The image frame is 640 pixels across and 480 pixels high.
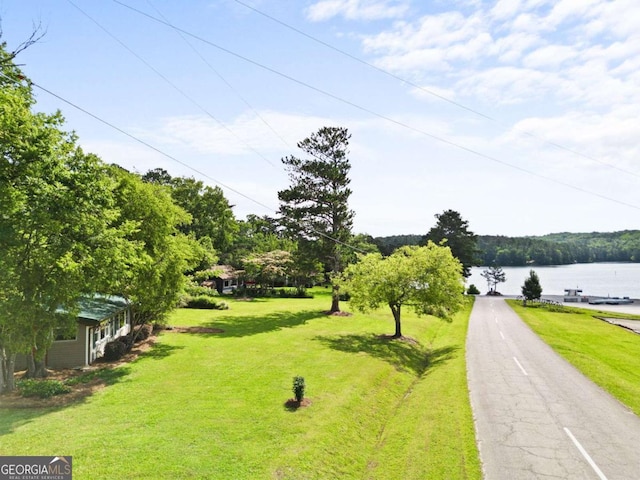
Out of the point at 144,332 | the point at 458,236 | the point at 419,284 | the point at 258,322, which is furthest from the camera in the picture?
the point at 458,236

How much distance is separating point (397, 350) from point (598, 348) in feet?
59.4

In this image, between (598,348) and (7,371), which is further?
(598,348)

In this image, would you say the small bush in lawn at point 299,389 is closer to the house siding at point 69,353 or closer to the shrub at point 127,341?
the house siding at point 69,353

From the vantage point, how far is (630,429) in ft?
54.7

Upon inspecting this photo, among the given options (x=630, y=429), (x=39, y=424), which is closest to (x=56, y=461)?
(x=39, y=424)

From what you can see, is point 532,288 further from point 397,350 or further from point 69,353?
point 69,353

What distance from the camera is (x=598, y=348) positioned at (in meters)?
34.7

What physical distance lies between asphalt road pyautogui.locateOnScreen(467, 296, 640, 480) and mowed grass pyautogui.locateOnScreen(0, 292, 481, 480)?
0.95 meters

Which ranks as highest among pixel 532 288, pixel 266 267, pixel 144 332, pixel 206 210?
pixel 206 210

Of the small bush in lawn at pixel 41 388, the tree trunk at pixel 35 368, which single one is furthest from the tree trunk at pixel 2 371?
the tree trunk at pixel 35 368

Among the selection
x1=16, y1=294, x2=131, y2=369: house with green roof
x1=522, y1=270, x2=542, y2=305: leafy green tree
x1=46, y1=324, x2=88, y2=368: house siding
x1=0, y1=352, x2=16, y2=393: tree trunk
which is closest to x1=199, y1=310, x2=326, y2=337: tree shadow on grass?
x1=16, y1=294, x2=131, y2=369: house with green roof

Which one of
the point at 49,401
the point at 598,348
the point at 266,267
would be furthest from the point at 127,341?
the point at 598,348

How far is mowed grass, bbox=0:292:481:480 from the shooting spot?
1317 cm

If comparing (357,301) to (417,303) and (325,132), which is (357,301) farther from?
(325,132)
